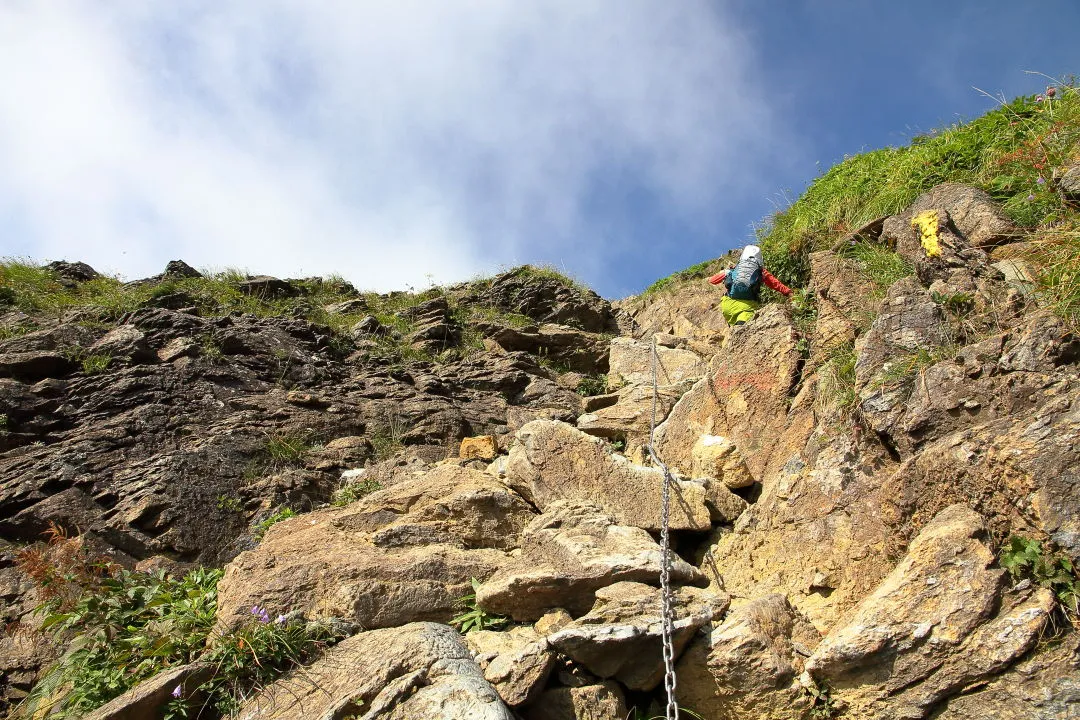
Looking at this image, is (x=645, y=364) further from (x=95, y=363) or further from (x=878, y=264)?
(x=95, y=363)

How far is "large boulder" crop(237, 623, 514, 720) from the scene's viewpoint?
3.75 metres

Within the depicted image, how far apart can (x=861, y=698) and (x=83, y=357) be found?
10.4 metres

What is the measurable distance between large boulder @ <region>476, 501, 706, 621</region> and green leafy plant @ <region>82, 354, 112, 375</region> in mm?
7152

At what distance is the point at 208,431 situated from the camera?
849 cm

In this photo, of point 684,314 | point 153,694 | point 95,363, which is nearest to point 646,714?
point 153,694

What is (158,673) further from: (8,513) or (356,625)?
(8,513)

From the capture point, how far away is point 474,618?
5113 mm

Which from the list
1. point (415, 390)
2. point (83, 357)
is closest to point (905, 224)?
point (415, 390)

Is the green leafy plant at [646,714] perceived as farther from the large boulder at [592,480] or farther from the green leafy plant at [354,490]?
the green leafy plant at [354,490]

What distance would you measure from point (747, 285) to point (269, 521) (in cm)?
679

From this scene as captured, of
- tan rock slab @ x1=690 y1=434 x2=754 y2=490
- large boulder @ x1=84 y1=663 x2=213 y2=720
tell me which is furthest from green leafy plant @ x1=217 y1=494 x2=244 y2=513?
tan rock slab @ x1=690 y1=434 x2=754 y2=490

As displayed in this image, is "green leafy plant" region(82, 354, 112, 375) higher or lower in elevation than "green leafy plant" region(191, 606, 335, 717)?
higher

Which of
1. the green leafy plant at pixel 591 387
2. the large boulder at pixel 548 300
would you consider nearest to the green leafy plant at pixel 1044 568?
the green leafy plant at pixel 591 387

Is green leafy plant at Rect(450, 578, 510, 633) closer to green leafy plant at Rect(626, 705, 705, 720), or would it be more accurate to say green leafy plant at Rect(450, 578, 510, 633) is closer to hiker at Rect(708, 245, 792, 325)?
green leafy plant at Rect(626, 705, 705, 720)
